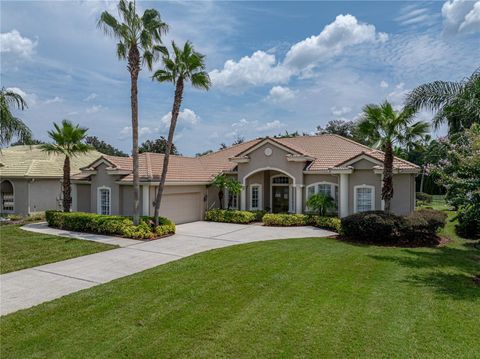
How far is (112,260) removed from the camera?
11992 millimetres

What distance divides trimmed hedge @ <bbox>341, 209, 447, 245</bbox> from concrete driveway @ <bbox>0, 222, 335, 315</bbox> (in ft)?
7.61

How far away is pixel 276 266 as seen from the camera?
10.7 meters

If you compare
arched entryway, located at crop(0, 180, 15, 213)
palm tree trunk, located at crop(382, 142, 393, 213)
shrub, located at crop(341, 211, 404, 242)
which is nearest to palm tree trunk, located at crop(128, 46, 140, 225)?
shrub, located at crop(341, 211, 404, 242)

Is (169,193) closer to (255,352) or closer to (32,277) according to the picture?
(32,277)

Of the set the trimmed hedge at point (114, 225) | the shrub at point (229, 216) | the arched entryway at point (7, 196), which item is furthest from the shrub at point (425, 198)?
the arched entryway at point (7, 196)

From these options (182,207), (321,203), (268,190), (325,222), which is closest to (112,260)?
(182,207)

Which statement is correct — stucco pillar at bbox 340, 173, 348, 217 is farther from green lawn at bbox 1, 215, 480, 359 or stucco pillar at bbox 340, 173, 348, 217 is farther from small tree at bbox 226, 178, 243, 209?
green lawn at bbox 1, 215, 480, 359

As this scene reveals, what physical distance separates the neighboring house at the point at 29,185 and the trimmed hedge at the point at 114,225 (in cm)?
863

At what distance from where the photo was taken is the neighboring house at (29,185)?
25914 mm

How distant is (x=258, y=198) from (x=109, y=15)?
584 inches

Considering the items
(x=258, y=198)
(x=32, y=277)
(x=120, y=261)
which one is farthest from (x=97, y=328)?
(x=258, y=198)

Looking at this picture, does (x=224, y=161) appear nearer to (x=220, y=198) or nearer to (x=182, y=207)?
(x=220, y=198)

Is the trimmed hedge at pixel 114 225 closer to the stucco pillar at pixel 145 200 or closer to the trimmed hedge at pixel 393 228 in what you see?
the stucco pillar at pixel 145 200

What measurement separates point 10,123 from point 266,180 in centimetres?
1640
